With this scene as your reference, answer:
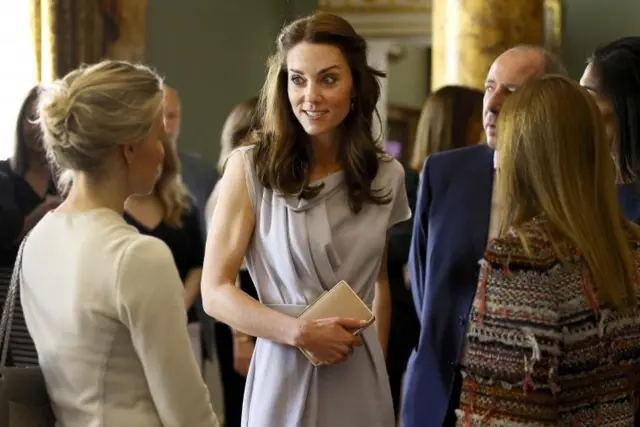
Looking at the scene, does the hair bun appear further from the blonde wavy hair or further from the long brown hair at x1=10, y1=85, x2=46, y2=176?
the blonde wavy hair

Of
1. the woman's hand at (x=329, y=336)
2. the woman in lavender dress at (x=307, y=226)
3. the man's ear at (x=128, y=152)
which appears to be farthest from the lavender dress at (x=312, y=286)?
the man's ear at (x=128, y=152)

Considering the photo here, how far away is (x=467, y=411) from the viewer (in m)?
2.20

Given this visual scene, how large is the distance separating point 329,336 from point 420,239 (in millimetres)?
612

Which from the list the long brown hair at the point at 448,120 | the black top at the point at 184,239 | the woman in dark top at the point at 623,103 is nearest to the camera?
the woman in dark top at the point at 623,103

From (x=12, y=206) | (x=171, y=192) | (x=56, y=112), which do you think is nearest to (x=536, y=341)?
(x=56, y=112)

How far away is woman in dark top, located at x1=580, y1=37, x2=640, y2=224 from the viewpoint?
10.2 ft

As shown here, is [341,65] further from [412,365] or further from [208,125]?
[208,125]

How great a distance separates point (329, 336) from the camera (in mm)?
2592

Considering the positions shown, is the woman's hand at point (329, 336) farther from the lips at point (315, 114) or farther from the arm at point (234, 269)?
the lips at point (315, 114)

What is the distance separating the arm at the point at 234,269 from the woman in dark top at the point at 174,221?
141cm

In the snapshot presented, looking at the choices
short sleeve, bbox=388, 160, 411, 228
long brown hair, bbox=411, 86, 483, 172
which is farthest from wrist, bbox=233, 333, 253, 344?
long brown hair, bbox=411, 86, 483, 172

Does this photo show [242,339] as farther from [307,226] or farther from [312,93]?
[312,93]

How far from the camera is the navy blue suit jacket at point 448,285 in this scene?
2.84 m

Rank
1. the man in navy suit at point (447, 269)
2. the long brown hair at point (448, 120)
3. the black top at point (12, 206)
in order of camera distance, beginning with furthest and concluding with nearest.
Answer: the long brown hair at point (448, 120) → the black top at point (12, 206) → the man in navy suit at point (447, 269)
